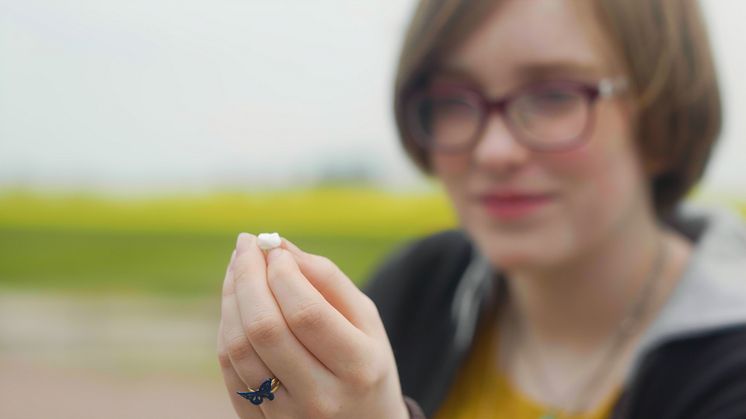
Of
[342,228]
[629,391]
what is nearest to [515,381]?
[629,391]

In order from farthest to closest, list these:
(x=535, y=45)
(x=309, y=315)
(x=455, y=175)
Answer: (x=455, y=175) → (x=535, y=45) → (x=309, y=315)

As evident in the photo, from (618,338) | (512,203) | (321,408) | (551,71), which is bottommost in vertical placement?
(618,338)

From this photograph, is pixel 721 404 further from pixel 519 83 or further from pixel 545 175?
pixel 519 83

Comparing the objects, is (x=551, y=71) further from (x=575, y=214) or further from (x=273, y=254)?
(x=273, y=254)

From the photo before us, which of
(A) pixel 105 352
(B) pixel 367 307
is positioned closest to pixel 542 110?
(B) pixel 367 307

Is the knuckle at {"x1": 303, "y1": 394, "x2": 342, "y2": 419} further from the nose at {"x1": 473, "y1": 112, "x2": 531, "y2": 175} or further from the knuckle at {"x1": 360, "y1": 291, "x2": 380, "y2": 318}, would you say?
the nose at {"x1": 473, "y1": 112, "x2": 531, "y2": 175}

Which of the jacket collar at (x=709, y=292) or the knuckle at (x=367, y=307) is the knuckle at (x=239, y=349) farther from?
the jacket collar at (x=709, y=292)

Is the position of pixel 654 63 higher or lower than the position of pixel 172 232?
lower
